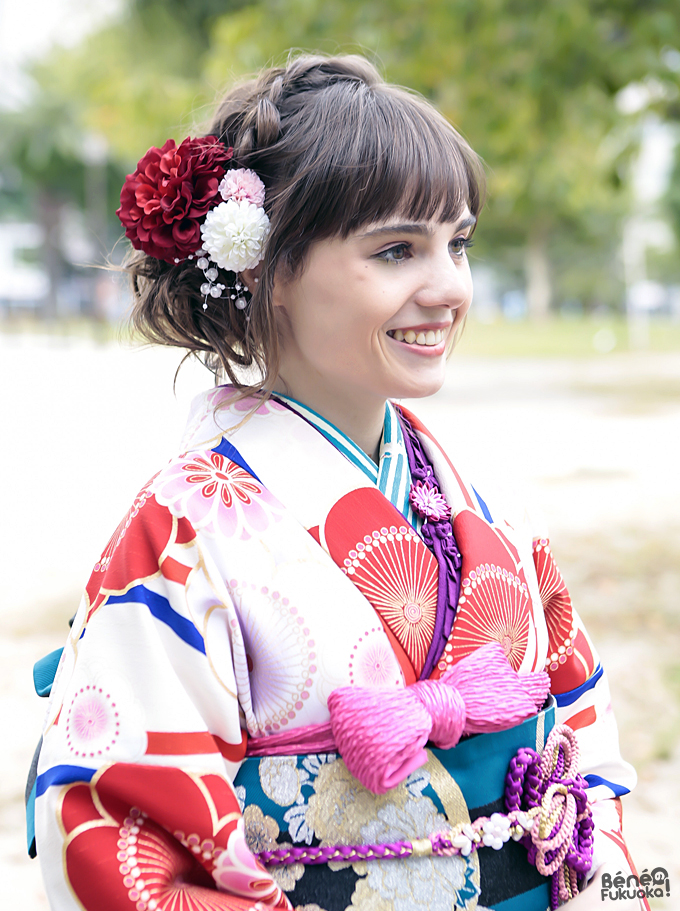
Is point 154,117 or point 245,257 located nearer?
point 245,257

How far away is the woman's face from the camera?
1303 millimetres

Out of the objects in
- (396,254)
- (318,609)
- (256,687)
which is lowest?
(256,687)

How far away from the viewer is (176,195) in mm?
1420

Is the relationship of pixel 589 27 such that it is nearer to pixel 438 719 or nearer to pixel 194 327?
pixel 194 327

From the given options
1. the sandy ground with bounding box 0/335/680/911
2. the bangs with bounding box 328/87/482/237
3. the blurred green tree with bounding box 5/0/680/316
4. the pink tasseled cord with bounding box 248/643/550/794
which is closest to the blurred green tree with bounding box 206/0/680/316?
the blurred green tree with bounding box 5/0/680/316

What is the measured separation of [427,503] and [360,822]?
0.51 m

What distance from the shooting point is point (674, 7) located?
5.03m

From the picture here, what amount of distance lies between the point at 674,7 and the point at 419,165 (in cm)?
471

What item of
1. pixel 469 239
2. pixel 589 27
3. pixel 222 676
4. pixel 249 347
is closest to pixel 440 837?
pixel 222 676

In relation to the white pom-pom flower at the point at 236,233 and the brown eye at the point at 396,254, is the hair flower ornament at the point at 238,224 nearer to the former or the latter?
the white pom-pom flower at the point at 236,233

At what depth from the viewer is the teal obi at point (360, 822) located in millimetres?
1165

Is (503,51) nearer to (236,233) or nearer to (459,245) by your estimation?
(459,245)

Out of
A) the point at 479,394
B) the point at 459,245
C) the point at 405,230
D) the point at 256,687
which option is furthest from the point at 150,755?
the point at 479,394

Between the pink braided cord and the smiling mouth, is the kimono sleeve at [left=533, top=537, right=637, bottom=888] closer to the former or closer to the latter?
the pink braided cord
